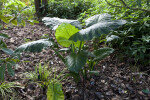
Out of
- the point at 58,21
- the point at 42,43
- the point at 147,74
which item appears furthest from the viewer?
the point at 147,74

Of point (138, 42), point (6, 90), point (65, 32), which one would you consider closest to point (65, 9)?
point (138, 42)

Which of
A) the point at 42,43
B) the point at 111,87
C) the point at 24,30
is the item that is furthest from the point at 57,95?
the point at 24,30

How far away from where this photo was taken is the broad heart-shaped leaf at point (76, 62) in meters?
1.21

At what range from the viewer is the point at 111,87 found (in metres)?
1.63

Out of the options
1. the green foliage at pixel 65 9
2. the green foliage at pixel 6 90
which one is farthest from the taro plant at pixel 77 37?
the green foliage at pixel 65 9

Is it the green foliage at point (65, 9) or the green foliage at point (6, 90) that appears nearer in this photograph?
the green foliage at point (6, 90)

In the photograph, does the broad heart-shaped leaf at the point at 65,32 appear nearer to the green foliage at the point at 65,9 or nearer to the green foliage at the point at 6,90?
the green foliage at the point at 6,90

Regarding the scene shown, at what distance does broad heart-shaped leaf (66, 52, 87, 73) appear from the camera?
1.21 metres

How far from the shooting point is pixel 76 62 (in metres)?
1.27

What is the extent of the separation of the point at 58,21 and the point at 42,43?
1.33 feet

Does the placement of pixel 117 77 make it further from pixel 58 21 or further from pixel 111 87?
pixel 58 21

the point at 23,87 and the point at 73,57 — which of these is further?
the point at 23,87

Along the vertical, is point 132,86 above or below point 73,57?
below

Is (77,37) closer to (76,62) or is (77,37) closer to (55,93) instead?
(76,62)
